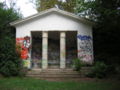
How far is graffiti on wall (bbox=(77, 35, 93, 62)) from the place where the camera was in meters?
18.5

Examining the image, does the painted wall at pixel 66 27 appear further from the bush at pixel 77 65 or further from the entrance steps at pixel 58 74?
the entrance steps at pixel 58 74

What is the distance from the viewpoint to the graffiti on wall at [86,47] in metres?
18.5

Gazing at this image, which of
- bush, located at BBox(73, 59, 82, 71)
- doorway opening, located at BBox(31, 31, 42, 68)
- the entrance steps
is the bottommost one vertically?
the entrance steps

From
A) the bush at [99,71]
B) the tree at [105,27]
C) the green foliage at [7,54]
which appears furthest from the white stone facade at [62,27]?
the bush at [99,71]

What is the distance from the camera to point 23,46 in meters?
18.8

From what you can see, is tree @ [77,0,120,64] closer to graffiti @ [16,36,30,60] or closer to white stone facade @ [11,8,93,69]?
white stone facade @ [11,8,93,69]

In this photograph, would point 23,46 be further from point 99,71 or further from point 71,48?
point 99,71

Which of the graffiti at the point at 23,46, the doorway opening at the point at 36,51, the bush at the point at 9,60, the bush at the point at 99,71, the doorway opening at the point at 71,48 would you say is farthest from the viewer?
the doorway opening at the point at 71,48

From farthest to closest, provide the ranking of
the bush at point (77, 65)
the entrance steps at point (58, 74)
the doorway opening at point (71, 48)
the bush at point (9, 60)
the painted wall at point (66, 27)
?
the doorway opening at point (71, 48) → the painted wall at point (66, 27) → the bush at point (77, 65) → the bush at point (9, 60) → the entrance steps at point (58, 74)

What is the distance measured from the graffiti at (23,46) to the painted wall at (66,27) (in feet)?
1.43

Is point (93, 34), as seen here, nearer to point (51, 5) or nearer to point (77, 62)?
point (77, 62)

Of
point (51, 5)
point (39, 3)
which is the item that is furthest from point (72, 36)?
point (39, 3)

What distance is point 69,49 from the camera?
875 inches

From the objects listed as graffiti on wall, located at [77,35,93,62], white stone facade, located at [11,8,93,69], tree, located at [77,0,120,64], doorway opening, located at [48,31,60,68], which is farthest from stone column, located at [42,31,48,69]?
tree, located at [77,0,120,64]
